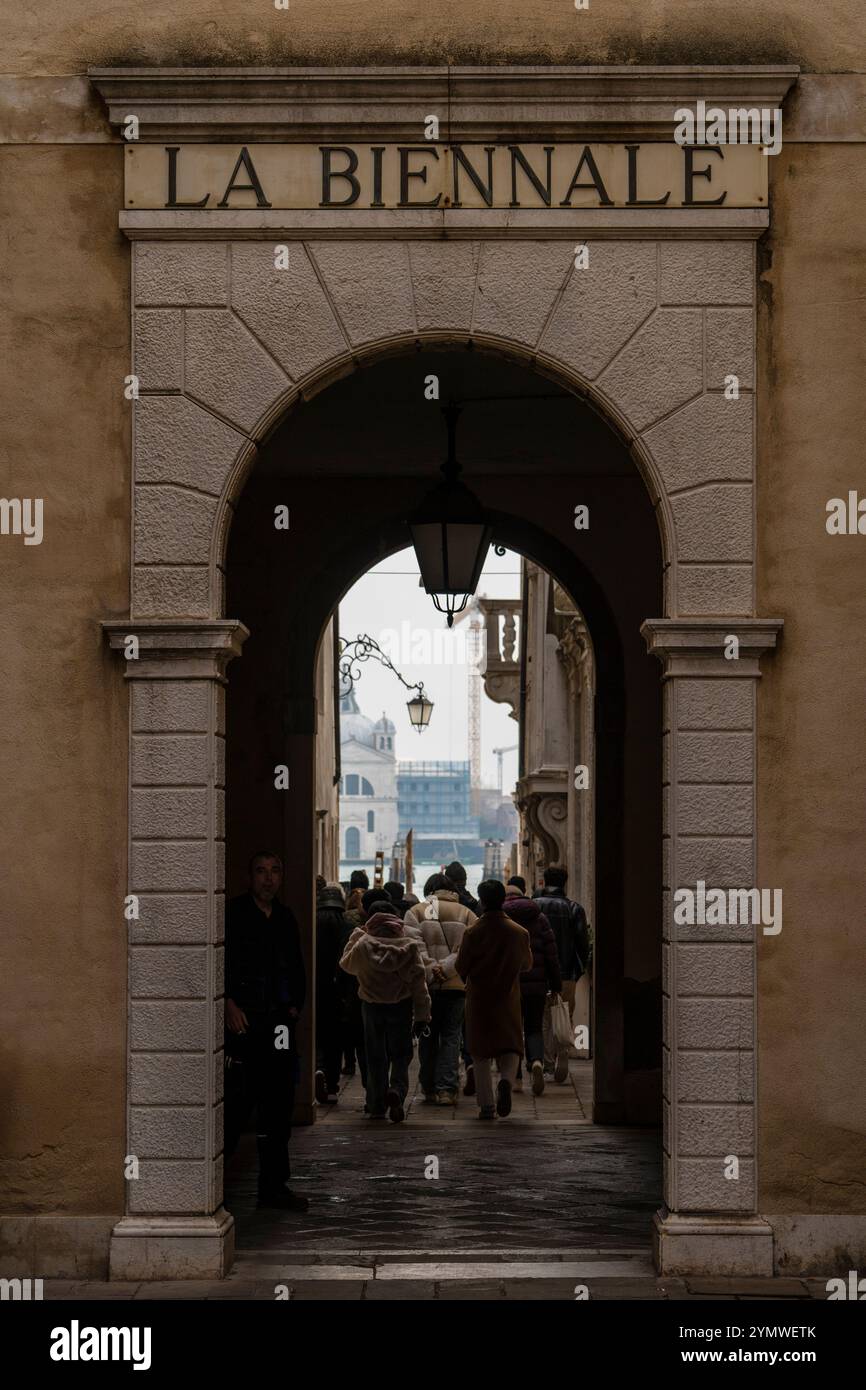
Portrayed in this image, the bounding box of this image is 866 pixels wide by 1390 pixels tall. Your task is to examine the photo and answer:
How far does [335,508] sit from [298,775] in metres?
1.96

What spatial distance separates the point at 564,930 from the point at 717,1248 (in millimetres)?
6951

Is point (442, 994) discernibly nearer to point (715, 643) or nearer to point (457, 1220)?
point (457, 1220)

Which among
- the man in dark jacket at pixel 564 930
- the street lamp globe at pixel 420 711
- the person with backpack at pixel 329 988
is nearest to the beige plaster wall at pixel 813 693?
the person with backpack at pixel 329 988

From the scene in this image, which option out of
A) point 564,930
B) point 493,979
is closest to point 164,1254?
point 493,979

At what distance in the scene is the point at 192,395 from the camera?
866cm

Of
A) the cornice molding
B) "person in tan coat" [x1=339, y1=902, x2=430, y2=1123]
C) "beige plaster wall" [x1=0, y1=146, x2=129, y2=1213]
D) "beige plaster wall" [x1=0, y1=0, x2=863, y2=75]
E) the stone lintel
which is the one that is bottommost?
"person in tan coat" [x1=339, y1=902, x2=430, y2=1123]

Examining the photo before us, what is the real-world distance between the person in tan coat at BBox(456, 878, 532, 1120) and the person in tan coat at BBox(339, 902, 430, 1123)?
358 millimetres

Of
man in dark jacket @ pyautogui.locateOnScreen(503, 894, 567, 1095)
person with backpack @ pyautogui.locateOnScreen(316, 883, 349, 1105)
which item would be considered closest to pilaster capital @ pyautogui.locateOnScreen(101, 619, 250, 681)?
man in dark jacket @ pyautogui.locateOnScreen(503, 894, 567, 1095)

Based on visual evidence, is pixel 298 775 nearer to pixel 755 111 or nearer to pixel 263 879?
pixel 263 879

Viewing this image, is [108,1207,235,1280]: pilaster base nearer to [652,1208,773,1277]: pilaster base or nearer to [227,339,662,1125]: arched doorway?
[652,1208,773,1277]: pilaster base

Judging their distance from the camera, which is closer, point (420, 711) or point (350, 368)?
point (350, 368)

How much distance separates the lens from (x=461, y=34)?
868 cm

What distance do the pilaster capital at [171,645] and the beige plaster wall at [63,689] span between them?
0.12m

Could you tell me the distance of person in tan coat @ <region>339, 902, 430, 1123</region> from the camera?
13.1 m
